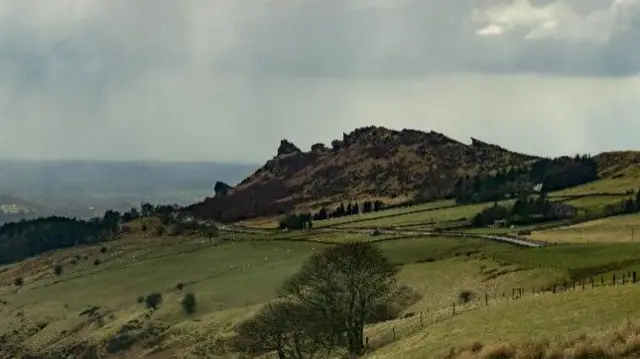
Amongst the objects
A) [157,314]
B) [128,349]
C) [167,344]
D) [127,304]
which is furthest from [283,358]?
[127,304]

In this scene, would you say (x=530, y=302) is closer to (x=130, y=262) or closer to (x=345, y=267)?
(x=345, y=267)

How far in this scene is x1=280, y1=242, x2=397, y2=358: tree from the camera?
68188mm

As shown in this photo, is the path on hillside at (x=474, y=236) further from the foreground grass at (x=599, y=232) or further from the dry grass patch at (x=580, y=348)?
the dry grass patch at (x=580, y=348)

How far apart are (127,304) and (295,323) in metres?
78.2

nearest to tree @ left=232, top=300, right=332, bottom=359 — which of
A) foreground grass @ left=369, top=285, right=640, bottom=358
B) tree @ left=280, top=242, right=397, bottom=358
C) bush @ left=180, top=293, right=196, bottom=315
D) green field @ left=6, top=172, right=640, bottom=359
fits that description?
tree @ left=280, top=242, right=397, bottom=358

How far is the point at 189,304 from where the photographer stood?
409ft

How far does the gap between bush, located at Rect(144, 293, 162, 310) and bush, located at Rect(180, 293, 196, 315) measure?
30.5 feet

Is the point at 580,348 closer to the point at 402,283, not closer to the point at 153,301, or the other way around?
the point at 402,283

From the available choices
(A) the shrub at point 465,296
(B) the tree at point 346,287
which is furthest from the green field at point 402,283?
(B) the tree at point 346,287

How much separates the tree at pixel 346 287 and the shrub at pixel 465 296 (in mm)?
15962

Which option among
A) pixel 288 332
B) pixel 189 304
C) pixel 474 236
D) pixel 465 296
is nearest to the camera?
pixel 288 332

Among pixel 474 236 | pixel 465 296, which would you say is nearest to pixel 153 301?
pixel 474 236

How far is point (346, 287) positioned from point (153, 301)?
76.2m

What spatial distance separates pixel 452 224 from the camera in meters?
197
